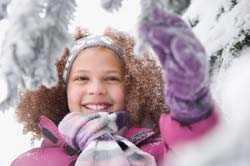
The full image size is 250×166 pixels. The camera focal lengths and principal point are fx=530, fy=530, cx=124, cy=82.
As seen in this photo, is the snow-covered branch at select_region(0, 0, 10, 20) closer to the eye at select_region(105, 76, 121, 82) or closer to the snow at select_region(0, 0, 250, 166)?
the snow at select_region(0, 0, 250, 166)

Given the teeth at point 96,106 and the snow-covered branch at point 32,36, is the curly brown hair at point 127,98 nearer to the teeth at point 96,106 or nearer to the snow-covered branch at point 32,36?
the teeth at point 96,106

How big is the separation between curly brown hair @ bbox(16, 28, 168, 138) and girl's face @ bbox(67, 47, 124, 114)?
0.09ft

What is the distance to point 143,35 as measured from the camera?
103cm

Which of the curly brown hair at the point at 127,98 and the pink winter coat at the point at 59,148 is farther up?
the curly brown hair at the point at 127,98

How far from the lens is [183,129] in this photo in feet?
3.71

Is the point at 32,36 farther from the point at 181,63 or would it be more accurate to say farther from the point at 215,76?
the point at 215,76

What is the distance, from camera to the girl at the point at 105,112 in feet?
3.99

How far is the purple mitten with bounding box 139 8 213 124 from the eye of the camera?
1.02 metres

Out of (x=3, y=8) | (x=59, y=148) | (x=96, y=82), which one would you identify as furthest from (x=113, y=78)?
(x=3, y=8)

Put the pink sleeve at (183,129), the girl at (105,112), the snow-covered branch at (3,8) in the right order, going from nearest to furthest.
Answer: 1. the snow-covered branch at (3,8)
2. the pink sleeve at (183,129)
3. the girl at (105,112)

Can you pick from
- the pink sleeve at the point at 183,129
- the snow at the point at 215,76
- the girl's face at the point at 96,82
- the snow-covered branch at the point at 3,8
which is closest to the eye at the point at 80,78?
the girl's face at the point at 96,82


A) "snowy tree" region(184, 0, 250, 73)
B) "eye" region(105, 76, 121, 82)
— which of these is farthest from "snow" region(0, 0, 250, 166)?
"eye" region(105, 76, 121, 82)

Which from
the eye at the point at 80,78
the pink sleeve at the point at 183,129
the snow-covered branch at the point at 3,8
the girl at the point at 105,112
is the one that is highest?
the snow-covered branch at the point at 3,8

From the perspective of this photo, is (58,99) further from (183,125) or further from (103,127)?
(183,125)
